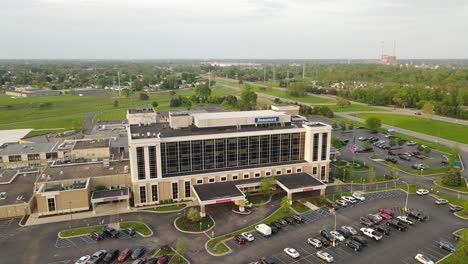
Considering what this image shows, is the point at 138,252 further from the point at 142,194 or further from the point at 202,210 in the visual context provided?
the point at 142,194

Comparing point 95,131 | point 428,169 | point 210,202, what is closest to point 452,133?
point 428,169

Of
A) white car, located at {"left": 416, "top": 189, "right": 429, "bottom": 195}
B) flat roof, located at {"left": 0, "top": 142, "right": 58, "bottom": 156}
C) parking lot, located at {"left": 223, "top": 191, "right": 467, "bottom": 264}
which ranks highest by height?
flat roof, located at {"left": 0, "top": 142, "right": 58, "bottom": 156}

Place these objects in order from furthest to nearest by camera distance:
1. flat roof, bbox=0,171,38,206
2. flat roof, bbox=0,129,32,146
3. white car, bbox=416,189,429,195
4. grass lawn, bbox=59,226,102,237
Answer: flat roof, bbox=0,129,32,146 < white car, bbox=416,189,429,195 < flat roof, bbox=0,171,38,206 < grass lawn, bbox=59,226,102,237

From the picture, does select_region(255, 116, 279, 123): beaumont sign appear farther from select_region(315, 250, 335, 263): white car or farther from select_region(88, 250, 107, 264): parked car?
select_region(88, 250, 107, 264): parked car

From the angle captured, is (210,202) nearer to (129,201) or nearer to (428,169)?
(129,201)

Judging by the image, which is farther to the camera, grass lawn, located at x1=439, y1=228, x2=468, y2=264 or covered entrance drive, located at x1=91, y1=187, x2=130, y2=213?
covered entrance drive, located at x1=91, y1=187, x2=130, y2=213

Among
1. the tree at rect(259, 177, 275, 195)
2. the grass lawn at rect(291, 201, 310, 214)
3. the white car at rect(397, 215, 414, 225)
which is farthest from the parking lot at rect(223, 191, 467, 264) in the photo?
the tree at rect(259, 177, 275, 195)

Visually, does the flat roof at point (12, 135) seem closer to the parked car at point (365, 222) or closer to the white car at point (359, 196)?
the white car at point (359, 196)

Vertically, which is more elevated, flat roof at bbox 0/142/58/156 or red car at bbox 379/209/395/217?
flat roof at bbox 0/142/58/156
